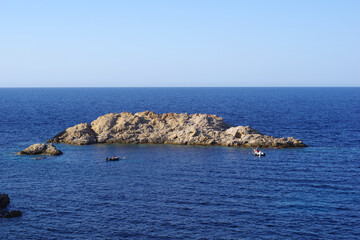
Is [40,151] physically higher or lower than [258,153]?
lower

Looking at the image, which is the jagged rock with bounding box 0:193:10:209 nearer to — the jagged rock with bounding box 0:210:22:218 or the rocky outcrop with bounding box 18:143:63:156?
the jagged rock with bounding box 0:210:22:218

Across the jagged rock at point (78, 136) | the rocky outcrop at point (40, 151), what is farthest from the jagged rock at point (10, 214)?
the jagged rock at point (78, 136)

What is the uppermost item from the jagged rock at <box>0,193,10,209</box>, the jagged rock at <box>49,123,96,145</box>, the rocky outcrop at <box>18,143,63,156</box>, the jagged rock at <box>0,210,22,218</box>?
the jagged rock at <box>49,123,96,145</box>

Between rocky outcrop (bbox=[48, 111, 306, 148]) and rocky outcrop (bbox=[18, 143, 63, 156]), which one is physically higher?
rocky outcrop (bbox=[48, 111, 306, 148])

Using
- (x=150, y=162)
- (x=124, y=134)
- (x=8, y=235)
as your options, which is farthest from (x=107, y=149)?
(x=8, y=235)

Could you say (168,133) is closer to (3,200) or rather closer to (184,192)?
(184,192)

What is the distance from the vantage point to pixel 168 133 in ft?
330

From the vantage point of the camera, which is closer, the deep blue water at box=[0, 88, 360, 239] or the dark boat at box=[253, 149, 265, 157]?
the deep blue water at box=[0, 88, 360, 239]

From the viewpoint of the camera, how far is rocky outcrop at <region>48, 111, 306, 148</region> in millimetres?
93300

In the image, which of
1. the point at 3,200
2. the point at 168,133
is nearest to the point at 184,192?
A: the point at 3,200

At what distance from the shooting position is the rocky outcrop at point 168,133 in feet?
306

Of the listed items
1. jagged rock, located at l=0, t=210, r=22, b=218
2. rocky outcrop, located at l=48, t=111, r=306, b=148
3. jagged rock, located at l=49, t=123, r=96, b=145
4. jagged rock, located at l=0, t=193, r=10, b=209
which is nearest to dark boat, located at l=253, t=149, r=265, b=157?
rocky outcrop, located at l=48, t=111, r=306, b=148

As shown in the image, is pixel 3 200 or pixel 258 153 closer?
pixel 3 200

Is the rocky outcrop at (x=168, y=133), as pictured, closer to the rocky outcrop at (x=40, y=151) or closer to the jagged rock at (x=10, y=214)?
the rocky outcrop at (x=40, y=151)
